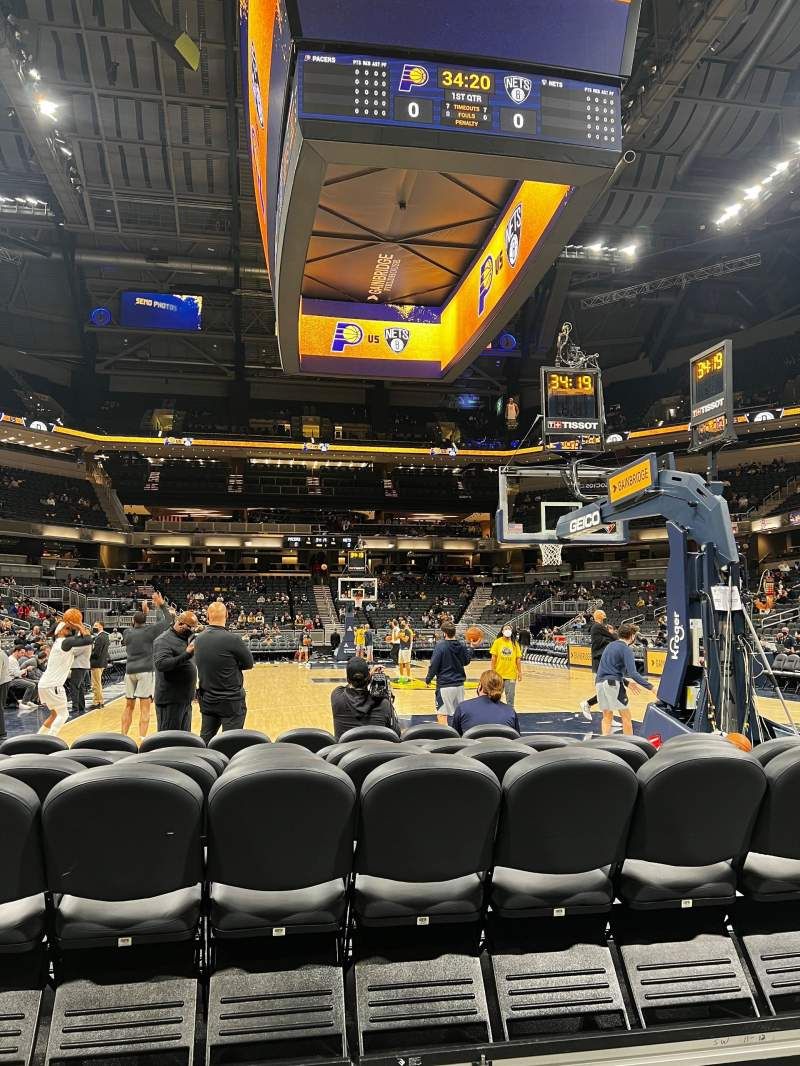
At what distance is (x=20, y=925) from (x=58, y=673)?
6.82 meters

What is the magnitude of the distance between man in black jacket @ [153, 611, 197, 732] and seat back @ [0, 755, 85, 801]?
3655mm

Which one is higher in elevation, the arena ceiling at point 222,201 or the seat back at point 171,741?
the arena ceiling at point 222,201

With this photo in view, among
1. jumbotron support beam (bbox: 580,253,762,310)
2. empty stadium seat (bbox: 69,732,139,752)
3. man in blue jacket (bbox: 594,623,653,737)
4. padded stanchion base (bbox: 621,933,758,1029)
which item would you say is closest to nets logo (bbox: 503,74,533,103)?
empty stadium seat (bbox: 69,732,139,752)

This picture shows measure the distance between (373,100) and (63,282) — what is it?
32.6m

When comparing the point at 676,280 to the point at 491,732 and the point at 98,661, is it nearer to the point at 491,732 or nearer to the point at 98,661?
the point at 98,661

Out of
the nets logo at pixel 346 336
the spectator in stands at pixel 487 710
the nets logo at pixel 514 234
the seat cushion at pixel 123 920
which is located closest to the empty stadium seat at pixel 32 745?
the seat cushion at pixel 123 920

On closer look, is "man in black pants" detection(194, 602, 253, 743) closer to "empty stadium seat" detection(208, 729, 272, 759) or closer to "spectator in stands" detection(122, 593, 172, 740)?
"empty stadium seat" detection(208, 729, 272, 759)

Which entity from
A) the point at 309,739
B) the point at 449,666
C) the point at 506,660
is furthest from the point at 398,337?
the point at 309,739

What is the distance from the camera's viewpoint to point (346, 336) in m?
6.81

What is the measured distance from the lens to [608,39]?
383 cm

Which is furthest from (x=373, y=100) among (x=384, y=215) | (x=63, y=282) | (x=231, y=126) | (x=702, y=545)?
(x=63, y=282)

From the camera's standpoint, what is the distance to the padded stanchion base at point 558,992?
1993mm

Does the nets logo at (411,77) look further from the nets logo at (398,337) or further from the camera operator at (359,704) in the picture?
the camera operator at (359,704)

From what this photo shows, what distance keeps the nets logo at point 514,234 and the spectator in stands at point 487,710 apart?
10.2ft
